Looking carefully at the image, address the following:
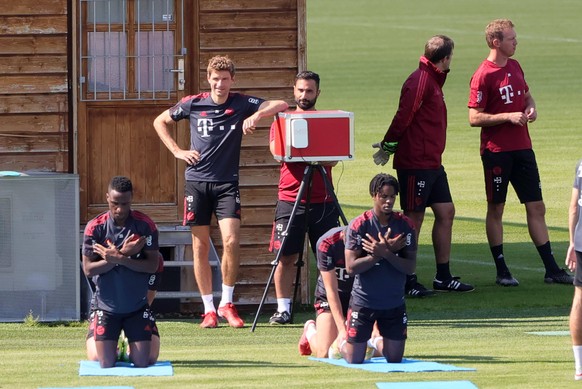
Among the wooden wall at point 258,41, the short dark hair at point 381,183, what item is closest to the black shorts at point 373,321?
the short dark hair at point 381,183

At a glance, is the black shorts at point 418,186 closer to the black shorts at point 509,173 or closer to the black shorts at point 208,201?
the black shorts at point 509,173

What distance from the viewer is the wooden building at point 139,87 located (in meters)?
12.5

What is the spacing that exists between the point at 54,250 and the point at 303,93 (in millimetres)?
2326

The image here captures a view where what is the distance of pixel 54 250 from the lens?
12.1 meters

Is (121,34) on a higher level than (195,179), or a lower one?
higher

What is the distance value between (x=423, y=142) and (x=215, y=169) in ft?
6.95

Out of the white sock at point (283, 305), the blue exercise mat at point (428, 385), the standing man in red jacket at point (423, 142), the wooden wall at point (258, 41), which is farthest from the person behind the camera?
the standing man in red jacket at point (423, 142)

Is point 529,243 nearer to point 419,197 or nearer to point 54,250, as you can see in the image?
point 419,197

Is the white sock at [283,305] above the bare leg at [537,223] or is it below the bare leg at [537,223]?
below

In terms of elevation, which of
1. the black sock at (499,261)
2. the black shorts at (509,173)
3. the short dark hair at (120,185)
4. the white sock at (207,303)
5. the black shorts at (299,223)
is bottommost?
the white sock at (207,303)

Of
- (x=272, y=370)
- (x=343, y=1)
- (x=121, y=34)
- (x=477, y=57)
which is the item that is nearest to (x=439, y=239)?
(x=121, y=34)

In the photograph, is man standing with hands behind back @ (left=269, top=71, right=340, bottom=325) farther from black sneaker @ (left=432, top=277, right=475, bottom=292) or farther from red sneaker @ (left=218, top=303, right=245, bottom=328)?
black sneaker @ (left=432, top=277, right=475, bottom=292)

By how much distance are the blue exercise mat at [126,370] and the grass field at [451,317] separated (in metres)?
0.09

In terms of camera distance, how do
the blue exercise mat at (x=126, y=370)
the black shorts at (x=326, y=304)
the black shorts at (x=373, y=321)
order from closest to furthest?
the blue exercise mat at (x=126, y=370) → the black shorts at (x=373, y=321) → the black shorts at (x=326, y=304)
